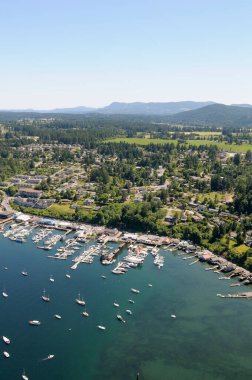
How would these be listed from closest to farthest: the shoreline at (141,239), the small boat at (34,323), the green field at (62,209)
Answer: the small boat at (34,323)
the shoreline at (141,239)
the green field at (62,209)

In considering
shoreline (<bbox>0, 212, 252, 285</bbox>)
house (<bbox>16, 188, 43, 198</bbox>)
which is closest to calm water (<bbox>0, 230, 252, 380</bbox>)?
shoreline (<bbox>0, 212, 252, 285</bbox>)

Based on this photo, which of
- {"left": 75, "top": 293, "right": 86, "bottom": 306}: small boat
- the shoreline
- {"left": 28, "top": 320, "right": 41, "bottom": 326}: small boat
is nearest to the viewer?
{"left": 28, "top": 320, "right": 41, "bottom": 326}: small boat

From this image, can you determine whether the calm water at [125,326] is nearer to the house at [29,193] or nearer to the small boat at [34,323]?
the small boat at [34,323]

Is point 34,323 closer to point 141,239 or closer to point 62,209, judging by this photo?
point 141,239

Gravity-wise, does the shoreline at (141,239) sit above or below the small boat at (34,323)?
above

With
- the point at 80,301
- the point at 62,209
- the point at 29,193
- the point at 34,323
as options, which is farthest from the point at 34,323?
the point at 29,193

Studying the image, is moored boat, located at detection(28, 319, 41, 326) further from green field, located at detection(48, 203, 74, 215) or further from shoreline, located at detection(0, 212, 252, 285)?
green field, located at detection(48, 203, 74, 215)

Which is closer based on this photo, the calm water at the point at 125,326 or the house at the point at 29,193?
the calm water at the point at 125,326

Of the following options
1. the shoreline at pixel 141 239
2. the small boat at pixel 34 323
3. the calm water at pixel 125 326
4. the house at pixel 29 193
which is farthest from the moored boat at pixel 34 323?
the house at pixel 29 193

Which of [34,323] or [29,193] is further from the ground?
[29,193]
